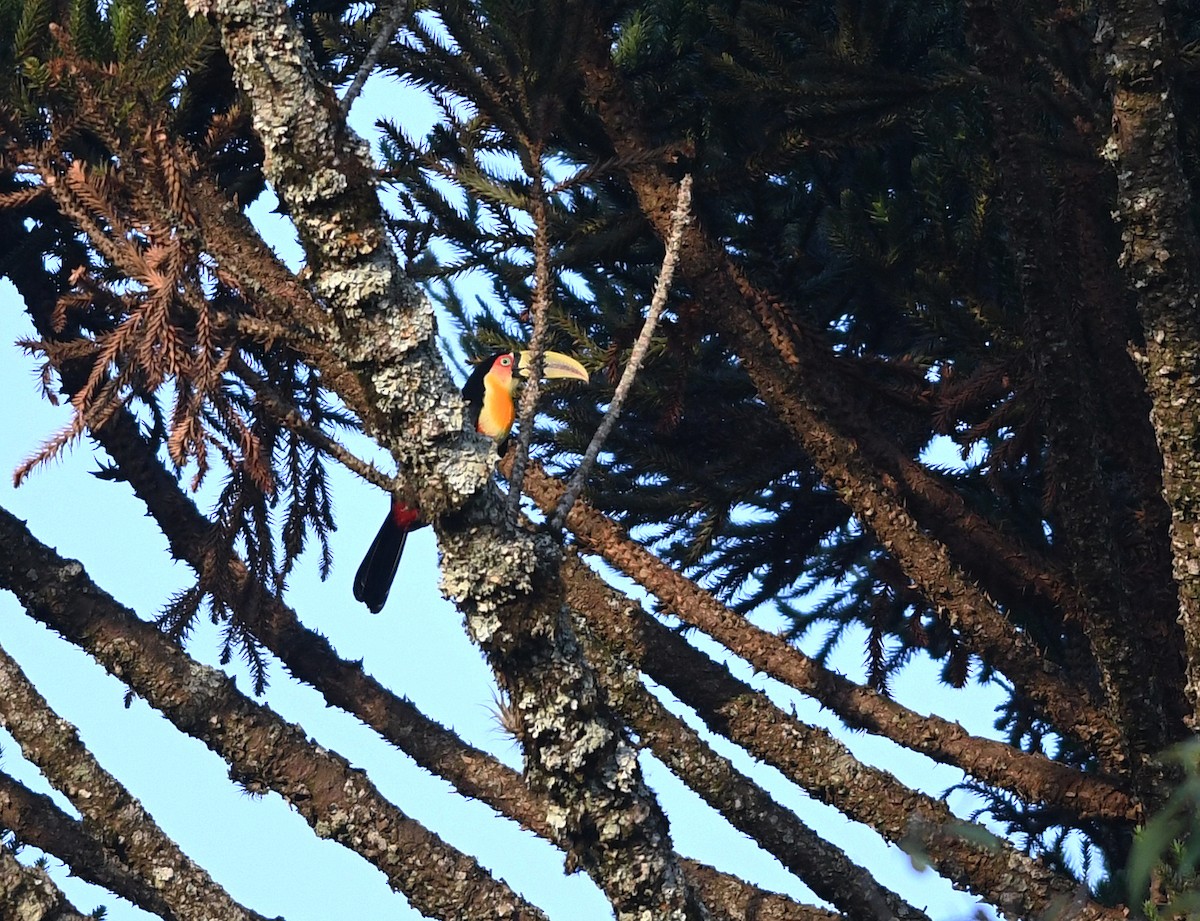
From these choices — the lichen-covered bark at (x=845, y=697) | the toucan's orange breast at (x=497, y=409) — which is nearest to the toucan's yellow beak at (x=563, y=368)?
the lichen-covered bark at (x=845, y=697)

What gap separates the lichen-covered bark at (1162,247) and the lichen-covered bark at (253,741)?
2.23 m

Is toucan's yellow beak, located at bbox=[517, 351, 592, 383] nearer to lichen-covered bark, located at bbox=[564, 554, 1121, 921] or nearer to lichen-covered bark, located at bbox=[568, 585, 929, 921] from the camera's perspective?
A: lichen-covered bark, located at bbox=[564, 554, 1121, 921]

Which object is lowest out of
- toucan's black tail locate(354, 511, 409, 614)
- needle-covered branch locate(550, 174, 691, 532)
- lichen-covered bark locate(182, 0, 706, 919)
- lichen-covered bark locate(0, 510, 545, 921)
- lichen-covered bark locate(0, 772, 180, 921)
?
lichen-covered bark locate(0, 772, 180, 921)

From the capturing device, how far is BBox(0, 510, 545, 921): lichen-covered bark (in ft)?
14.2

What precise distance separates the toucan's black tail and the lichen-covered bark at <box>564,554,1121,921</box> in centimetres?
161

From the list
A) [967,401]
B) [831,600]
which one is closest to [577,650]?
[967,401]

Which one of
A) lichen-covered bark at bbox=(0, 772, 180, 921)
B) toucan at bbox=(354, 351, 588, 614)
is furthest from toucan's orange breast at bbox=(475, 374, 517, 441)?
lichen-covered bark at bbox=(0, 772, 180, 921)

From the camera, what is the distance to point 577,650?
3205 millimetres

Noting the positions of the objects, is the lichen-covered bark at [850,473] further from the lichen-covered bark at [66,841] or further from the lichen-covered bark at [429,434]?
the lichen-covered bark at [66,841]

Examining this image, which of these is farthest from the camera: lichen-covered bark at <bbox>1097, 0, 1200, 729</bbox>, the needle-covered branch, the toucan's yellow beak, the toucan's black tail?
the toucan's black tail

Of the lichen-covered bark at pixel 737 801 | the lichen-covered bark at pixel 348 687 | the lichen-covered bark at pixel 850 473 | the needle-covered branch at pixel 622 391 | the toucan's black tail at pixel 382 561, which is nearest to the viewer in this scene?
the needle-covered branch at pixel 622 391

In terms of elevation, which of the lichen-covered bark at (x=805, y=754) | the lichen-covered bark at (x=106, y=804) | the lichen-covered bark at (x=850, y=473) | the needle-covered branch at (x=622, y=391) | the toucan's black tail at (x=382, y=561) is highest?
the lichen-covered bark at (x=850, y=473)

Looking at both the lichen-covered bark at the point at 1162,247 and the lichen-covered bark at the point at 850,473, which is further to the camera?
the lichen-covered bark at the point at 850,473

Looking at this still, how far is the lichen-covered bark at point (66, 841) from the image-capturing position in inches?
172
